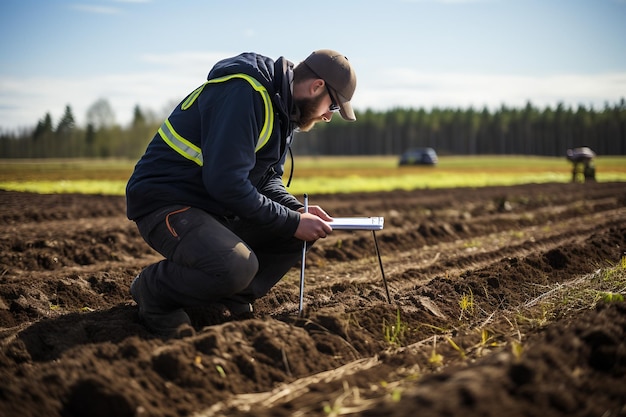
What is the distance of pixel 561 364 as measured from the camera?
2.93 metres

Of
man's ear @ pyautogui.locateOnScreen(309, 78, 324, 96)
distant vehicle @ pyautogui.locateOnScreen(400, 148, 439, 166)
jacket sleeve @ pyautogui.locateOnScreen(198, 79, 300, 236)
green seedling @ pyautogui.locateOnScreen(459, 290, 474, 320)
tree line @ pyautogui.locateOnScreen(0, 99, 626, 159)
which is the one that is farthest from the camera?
tree line @ pyautogui.locateOnScreen(0, 99, 626, 159)

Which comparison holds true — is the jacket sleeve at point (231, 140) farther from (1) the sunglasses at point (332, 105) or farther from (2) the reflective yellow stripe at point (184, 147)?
(1) the sunglasses at point (332, 105)

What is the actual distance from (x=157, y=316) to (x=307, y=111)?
69.6 inches

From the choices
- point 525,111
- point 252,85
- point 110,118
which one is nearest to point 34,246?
point 252,85

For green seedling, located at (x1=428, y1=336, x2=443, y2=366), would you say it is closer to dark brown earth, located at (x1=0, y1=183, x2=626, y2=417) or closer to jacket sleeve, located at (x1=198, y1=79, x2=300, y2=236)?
dark brown earth, located at (x1=0, y1=183, x2=626, y2=417)

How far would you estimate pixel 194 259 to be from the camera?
4.12 meters

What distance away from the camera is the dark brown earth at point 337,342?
281cm

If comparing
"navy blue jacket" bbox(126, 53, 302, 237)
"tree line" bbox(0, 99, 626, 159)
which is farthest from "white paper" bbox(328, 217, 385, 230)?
"tree line" bbox(0, 99, 626, 159)

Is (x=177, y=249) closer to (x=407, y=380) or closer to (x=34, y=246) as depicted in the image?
(x=407, y=380)

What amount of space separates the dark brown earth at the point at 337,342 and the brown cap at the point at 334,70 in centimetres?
153

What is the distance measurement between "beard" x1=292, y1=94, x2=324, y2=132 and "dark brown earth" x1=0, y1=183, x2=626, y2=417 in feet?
4.44

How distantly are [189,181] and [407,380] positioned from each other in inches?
79.4

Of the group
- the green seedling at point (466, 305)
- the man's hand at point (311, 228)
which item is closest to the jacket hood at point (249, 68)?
the man's hand at point (311, 228)

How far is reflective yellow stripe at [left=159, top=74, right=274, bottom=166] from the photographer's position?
13.4 ft
